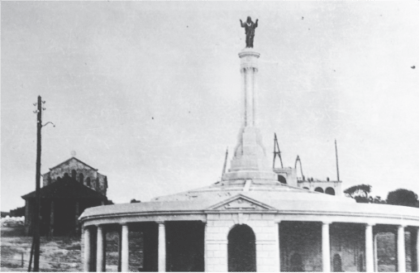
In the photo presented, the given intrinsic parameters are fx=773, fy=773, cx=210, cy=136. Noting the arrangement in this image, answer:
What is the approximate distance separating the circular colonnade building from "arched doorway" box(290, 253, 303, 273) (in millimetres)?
58

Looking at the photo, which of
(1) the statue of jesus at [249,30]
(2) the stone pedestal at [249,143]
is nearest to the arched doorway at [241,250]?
(2) the stone pedestal at [249,143]

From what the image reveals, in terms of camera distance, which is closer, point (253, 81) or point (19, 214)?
point (253, 81)

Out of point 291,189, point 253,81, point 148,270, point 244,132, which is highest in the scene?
point 253,81

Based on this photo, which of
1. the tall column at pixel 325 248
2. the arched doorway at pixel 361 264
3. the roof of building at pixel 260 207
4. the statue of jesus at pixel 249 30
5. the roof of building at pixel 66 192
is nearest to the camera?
the roof of building at pixel 260 207

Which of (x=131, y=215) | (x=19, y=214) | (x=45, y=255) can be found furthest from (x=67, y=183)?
(x=131, y=215)

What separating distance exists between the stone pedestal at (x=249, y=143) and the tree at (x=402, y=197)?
143 feet

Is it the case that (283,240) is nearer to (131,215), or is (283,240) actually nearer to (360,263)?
(360,263)

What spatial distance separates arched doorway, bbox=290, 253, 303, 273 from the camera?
44344mm

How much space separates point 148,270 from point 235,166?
857 cm

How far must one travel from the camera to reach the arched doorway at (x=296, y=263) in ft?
145

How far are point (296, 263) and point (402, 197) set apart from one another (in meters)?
50.1

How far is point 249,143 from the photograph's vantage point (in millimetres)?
49625

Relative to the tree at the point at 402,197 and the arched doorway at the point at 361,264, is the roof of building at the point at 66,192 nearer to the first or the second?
the arched doorway at the point at 361,264

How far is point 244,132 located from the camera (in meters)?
49.8
